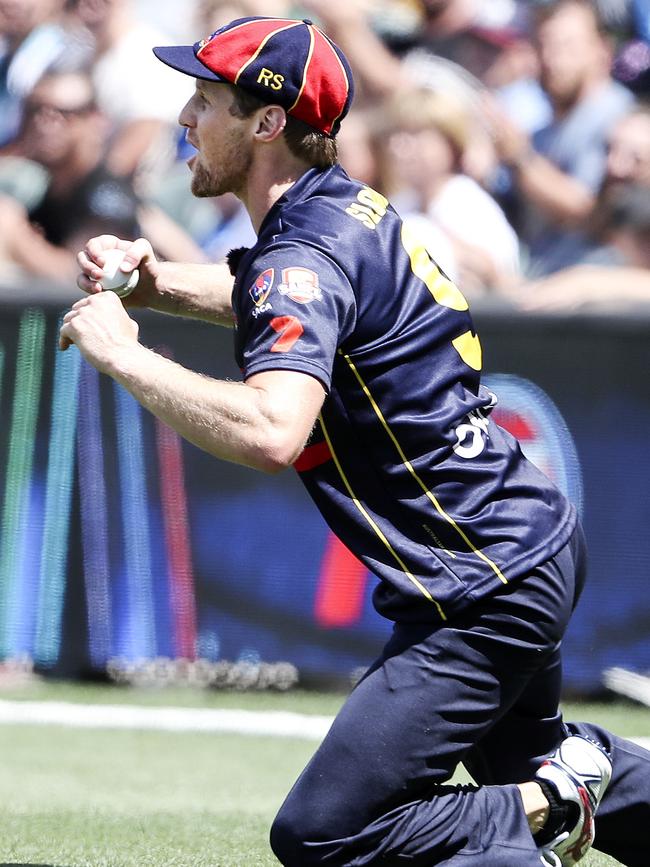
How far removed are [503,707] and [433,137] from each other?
16.6 ft

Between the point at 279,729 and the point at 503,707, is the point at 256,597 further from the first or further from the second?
the point at 503,707

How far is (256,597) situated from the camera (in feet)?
22.6

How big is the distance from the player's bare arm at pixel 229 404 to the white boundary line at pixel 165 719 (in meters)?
3.46

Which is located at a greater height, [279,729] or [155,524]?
[155,524]

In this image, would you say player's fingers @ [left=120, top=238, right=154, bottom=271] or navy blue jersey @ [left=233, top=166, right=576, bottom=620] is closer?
navy blue jersey @ [left=233, top=166, right=576, bottom=620]

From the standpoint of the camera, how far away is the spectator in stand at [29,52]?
791 cm

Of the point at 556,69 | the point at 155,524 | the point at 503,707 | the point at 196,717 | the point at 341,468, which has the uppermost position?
the point at 556,69

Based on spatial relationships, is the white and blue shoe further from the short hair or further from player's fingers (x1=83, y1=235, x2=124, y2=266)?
player's fingers (x1=83, y1=235, x2=124, y2=266)

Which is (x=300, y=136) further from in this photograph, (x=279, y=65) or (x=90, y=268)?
(x=90, y=268)

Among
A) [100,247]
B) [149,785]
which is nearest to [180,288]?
[100,247]

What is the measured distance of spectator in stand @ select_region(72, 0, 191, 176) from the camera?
7.80 metres

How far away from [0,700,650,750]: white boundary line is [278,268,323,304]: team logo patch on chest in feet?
11.6

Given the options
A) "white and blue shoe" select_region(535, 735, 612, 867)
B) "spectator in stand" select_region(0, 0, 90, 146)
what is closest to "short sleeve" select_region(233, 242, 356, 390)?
"white and blue shoe" select_region(535, 735, 612, 867)

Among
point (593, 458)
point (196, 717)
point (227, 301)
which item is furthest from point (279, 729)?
point (227, 301)
